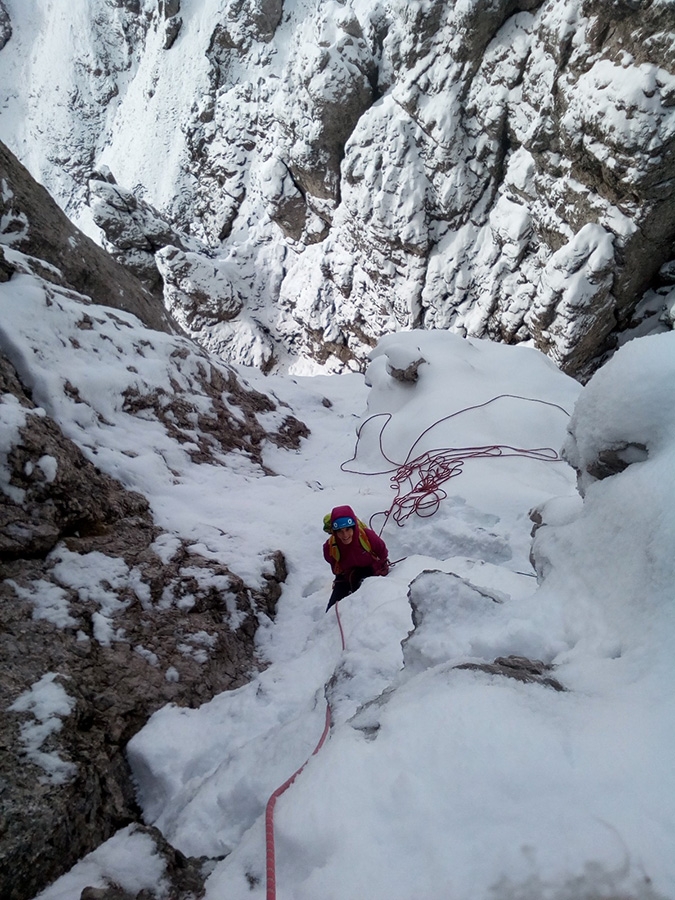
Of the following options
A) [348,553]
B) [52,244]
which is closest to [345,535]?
[348,553]

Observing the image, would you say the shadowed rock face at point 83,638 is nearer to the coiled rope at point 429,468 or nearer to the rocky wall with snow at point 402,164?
the coiled rope at point 429,468

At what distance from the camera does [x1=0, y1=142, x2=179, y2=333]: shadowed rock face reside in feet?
16.9

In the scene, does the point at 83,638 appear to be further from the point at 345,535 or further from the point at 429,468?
the point at 429,468

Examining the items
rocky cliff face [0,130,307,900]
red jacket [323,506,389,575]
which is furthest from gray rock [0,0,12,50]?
red jacket [323,506,389,575]

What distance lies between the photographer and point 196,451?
4.45 meters

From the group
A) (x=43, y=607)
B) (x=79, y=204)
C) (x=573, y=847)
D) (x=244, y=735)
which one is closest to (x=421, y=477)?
(x=244, y=735)

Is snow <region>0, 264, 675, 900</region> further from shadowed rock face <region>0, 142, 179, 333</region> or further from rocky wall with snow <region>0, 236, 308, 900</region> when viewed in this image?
shadowed rock face <region>0, 142, 179, 333</region>

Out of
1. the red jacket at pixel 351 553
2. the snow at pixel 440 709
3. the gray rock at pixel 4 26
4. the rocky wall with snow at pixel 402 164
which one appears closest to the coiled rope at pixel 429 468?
the snow at pixel 440 709

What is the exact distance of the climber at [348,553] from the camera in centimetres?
320

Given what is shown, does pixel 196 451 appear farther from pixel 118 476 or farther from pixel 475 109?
pixel 475 109

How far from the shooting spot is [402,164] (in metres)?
15.4

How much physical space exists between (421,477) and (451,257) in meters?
12.9

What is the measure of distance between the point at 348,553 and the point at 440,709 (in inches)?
81.8

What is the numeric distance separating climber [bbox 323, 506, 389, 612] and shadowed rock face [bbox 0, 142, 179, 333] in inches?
164
